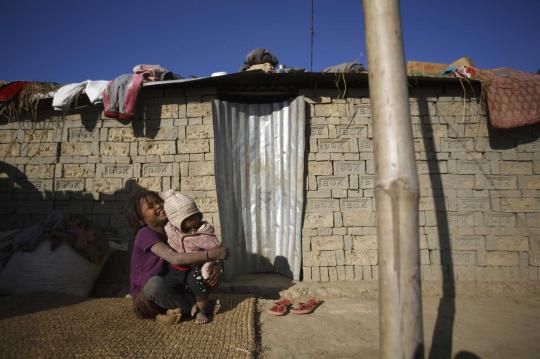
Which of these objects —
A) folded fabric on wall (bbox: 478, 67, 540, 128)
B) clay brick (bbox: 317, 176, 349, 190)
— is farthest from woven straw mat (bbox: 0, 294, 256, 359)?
folded fabric on wall (bbox: 478, 67, 540, 128)

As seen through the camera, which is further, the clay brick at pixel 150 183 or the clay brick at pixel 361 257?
the clay brick at pixel 150 183

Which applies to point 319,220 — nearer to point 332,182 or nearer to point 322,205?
point 322,205

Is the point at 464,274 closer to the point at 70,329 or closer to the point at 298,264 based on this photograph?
the point at 298,264

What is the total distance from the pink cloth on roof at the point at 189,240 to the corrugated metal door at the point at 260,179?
127 cm

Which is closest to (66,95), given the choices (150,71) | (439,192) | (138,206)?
(150,71)

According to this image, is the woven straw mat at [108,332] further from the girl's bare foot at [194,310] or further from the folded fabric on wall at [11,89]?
the folded fabric on wall at [11,89]

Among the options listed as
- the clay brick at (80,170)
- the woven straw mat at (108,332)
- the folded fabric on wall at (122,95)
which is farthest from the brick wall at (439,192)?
the clay brick at (80,170)

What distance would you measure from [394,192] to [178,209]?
185 cm

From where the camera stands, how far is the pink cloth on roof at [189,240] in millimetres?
2506

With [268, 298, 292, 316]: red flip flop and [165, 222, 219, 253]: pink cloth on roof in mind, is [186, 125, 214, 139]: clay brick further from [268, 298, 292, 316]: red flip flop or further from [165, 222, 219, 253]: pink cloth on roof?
[268, 298, 292, 316]: red flip flop

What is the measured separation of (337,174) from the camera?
3.89 metres

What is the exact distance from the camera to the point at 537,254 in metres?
3.76

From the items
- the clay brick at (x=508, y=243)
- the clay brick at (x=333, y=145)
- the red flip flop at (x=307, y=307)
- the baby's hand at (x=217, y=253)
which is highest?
the clay brick at (x=333, y=145)

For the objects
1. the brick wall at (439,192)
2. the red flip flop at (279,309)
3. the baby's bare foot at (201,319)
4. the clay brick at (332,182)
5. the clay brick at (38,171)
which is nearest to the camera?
the baby's bare foot at (201,319)
